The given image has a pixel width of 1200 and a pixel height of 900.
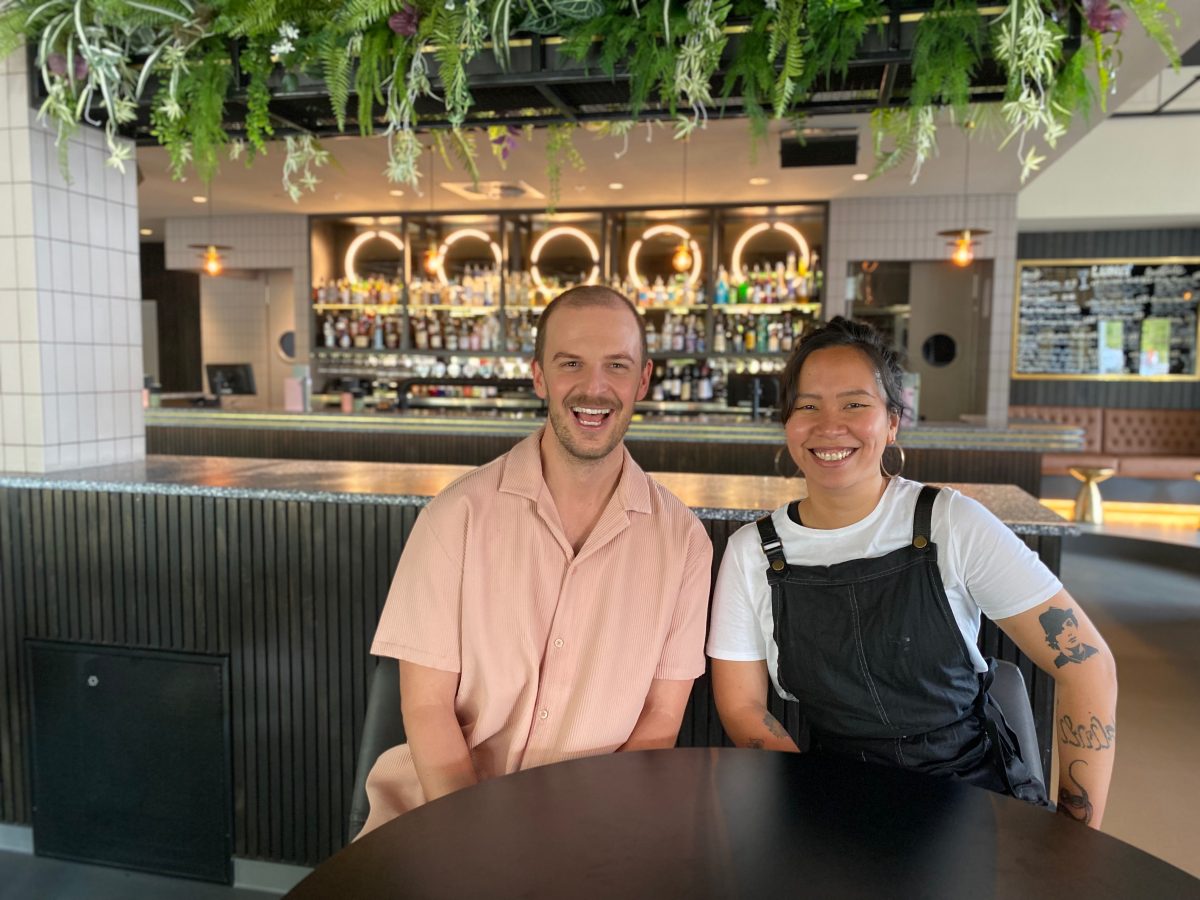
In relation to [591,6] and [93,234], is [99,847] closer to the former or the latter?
[93,234]

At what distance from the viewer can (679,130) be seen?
2514 mm

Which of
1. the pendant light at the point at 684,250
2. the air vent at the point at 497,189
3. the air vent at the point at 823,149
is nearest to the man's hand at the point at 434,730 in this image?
the air vent at the point at 823,149

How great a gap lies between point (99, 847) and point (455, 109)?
8.32 ft

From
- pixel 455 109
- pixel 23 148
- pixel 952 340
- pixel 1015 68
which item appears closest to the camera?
pixel 1015 68

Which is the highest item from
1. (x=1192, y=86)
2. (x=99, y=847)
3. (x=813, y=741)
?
(x=1192, y=86)

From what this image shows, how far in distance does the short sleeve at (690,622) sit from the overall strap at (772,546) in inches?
4.2

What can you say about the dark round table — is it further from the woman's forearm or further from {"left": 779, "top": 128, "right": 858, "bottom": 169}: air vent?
{"left": 779, "top": 128, "right": 858, "bottom": 169}: air vent

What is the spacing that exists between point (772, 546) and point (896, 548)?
0.74ft

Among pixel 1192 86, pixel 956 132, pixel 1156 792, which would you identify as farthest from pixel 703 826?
pixel 1192 86

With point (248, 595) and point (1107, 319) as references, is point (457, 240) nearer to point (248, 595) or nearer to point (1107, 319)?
point (248, 595)

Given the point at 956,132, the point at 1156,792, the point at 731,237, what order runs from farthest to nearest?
the point at 731,237, the point at 956,132, the point at 1156,792

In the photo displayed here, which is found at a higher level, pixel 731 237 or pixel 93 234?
pixel 731 237

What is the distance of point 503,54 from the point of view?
2.29m

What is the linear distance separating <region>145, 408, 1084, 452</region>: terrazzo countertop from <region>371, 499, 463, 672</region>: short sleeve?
3657mm
